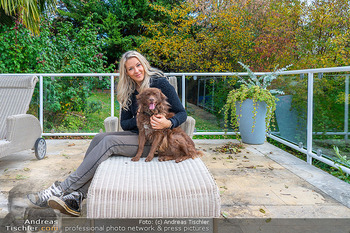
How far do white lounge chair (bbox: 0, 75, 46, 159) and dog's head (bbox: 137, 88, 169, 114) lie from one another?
1.92 meters

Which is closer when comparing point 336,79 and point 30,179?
point 30,179

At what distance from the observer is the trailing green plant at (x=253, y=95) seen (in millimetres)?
4559

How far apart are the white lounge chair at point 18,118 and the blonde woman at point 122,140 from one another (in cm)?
143

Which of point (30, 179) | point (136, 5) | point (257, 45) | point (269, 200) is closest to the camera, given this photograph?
point (269, 200)

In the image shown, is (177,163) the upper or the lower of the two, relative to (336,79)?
lower

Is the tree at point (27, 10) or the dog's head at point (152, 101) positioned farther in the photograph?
the tree at point (27, 10)

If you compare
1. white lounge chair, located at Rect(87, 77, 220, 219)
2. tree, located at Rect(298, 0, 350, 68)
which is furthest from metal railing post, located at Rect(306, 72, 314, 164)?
tree, located at Rect(298, 0, 350, 68)

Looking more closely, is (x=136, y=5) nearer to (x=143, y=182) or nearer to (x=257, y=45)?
(x=257, y=45)

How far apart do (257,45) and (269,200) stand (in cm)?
585

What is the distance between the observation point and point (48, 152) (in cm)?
430

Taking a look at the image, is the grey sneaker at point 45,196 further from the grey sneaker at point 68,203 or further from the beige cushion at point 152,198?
the beige cushion at point 152,198

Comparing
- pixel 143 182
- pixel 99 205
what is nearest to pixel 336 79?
pixel 143 182

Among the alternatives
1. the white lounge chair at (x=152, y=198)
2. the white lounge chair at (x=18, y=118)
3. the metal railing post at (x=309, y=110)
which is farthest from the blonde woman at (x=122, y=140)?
the metal railing post at (x=309, y=110)

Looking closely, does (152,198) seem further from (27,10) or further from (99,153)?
(27,10)
